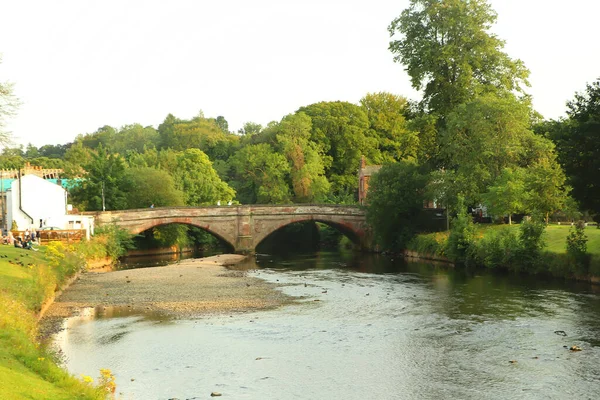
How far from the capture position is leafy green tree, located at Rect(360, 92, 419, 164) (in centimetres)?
11306

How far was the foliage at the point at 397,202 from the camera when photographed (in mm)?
72438

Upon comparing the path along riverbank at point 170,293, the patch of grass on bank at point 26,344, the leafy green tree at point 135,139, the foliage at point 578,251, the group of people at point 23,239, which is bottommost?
the path along riverbank at point 170,293

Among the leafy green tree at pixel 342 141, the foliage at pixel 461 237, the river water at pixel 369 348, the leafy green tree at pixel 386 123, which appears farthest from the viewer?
the leafy green tree at pixel 386 123

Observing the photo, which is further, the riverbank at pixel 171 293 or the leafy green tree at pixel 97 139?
the leafy green tree at pixel 97 139

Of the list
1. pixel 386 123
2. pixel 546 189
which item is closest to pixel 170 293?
pixel 546 189

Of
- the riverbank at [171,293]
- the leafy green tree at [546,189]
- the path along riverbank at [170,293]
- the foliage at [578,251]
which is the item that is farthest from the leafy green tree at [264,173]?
the foliage at [578,251]

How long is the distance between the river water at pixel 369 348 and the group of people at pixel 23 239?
20.5m

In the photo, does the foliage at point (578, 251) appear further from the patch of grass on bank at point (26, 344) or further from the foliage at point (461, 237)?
the patch of grass on bank at point (26, 344)

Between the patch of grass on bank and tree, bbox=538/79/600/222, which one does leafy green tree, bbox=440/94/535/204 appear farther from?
the patch of grass on bank

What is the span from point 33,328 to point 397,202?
48382mm

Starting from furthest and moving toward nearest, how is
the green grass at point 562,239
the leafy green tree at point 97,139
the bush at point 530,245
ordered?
the leafy green tree at point 97,139
the bush at point 530,245
the green grass at point 562,239

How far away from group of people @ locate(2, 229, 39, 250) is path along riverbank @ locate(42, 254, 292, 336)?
15.2 feet

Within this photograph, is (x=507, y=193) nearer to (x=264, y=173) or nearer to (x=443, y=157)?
(x=443, y=157)

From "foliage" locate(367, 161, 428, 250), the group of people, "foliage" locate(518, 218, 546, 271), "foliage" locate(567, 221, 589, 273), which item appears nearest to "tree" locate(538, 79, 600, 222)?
"foliage" locate(567, 221, 589, 273)
